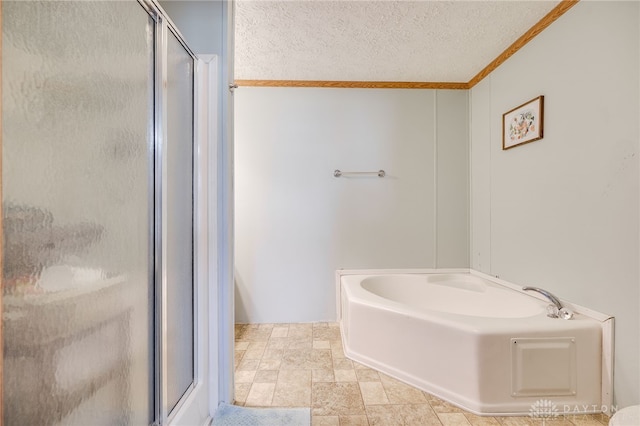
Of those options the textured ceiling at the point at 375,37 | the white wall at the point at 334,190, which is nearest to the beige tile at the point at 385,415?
the white wall at the point at 334,190

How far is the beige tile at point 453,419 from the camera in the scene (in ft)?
4.79

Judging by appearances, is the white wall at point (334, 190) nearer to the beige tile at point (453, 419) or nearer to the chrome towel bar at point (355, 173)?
the chrome towel bar at point (355, 173)

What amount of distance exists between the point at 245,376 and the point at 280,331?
697 millimetres

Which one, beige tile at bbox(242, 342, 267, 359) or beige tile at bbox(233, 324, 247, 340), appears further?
beige tile at bbox(233, 324, 247, 340)

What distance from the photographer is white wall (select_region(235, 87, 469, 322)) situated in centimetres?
271

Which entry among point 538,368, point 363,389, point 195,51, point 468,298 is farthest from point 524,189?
point 195,51

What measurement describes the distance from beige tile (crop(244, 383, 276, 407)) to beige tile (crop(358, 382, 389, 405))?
54 centimetres

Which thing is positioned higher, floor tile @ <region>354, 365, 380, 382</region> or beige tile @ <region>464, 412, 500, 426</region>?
floor tile @ <region>354, 365, 380, 382</region>

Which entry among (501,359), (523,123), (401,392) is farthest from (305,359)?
(523,123)

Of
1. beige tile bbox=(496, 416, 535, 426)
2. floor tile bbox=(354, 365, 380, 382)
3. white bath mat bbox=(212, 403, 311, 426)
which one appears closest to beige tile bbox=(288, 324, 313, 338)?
floor tile bbox=(354, 365, 380, 382)

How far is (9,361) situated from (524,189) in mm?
2624

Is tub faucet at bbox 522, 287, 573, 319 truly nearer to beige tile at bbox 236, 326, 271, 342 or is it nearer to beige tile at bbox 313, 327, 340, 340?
beige tile at bbox 313, 327, 340, 340

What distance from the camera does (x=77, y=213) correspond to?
0.72 meters

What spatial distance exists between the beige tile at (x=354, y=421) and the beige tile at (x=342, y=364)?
0.46 metres
